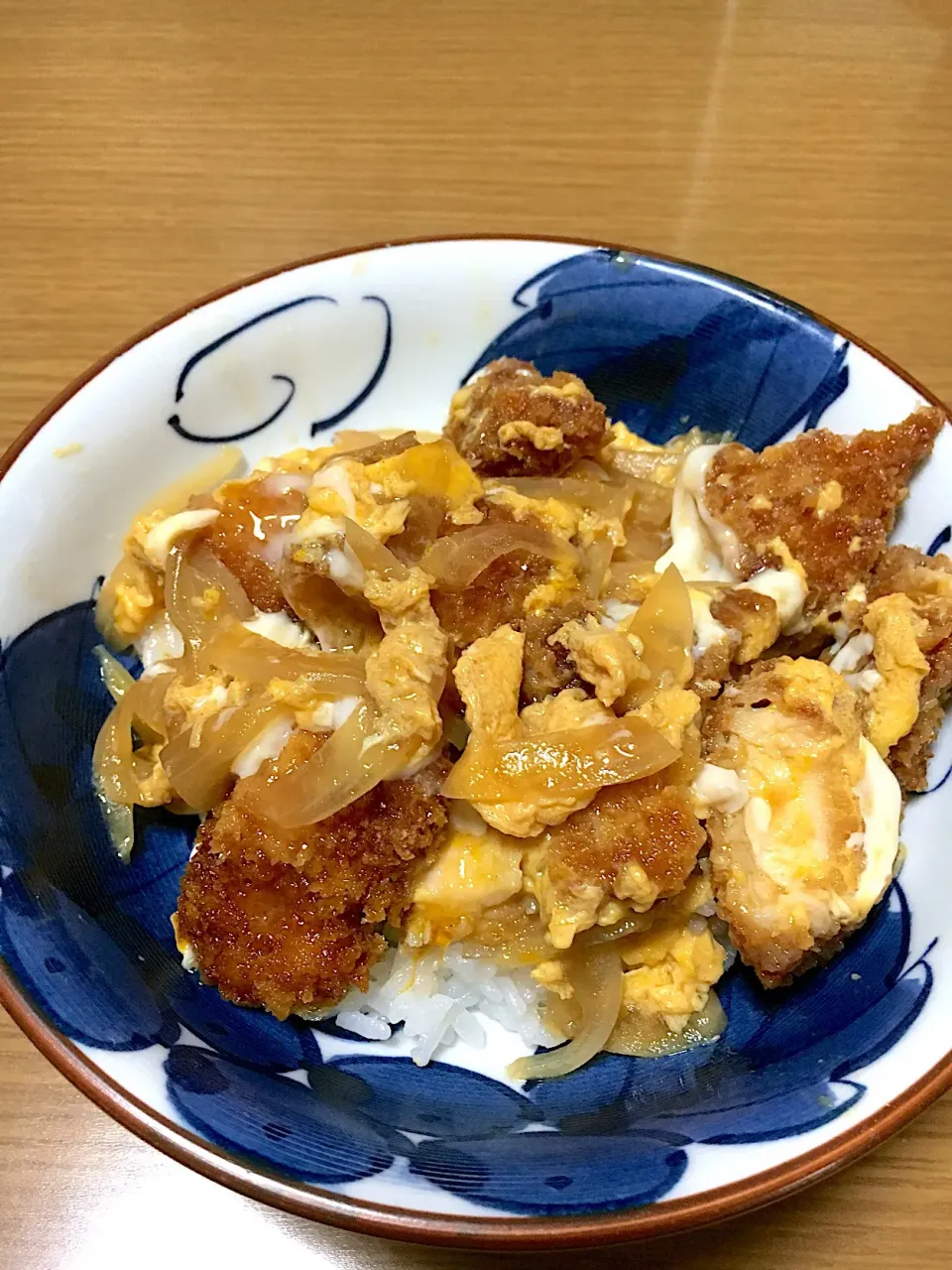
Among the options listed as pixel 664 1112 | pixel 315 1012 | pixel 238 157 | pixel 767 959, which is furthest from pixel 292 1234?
pixel 238 157

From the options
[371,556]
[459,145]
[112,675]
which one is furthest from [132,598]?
[459,145]

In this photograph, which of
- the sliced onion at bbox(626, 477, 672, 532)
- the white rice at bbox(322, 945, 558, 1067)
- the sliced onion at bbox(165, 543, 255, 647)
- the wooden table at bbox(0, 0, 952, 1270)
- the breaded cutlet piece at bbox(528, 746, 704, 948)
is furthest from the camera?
the wooden table at bbox(0, 0, 952, 1270)

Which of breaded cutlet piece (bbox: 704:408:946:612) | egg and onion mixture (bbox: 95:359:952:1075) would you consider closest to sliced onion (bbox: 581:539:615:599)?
egg and onion mixture (bbox: 95:359:952:1075)

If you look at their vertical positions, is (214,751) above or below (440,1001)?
above

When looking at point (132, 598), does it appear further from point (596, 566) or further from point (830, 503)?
point (830, 503)

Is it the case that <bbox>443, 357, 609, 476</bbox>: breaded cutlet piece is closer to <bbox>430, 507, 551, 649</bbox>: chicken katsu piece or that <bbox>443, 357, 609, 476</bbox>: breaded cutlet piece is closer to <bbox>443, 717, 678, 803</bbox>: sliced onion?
<bbox>430, 507, 551, 649</bbox>: chicken katsu piece
